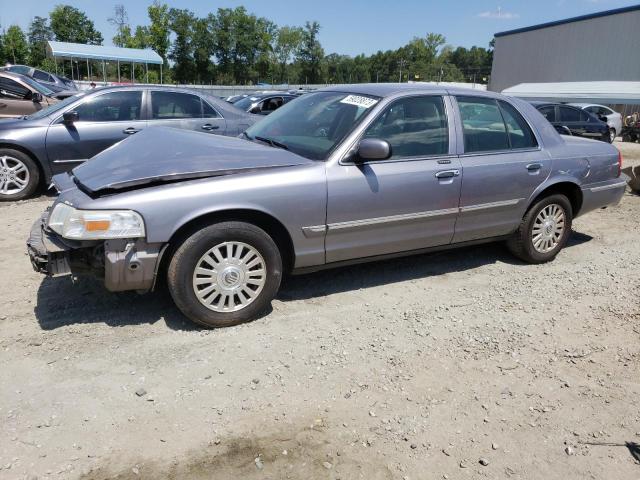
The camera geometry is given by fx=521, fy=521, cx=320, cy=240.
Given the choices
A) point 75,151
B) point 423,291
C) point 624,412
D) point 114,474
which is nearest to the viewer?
point 114,474

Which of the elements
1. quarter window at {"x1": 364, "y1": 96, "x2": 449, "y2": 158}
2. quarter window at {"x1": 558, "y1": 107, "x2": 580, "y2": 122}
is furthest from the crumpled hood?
quarter window at {"x1": 558, "y1": 107, "x2": 580, "y2": 122}

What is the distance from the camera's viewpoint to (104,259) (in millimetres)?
3305

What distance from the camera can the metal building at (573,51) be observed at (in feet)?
133

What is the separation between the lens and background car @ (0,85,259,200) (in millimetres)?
6879

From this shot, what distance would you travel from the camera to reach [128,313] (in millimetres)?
3848

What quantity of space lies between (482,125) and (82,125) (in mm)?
5278

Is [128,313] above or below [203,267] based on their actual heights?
below

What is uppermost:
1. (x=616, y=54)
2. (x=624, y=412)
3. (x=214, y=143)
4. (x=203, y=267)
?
(x=616, y=54)

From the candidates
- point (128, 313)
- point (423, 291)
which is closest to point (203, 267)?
point (128, 313)

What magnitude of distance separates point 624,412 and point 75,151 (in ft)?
22.3

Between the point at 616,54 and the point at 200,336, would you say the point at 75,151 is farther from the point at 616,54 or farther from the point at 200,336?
the point at 616,54

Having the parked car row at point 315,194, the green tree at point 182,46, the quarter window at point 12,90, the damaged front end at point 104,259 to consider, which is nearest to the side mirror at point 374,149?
the parked car row at point 315,194

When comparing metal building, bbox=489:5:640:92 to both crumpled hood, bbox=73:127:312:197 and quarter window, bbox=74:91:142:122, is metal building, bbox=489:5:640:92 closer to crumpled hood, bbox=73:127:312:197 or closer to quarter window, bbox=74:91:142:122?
quarter window, bbox=74:91:142:122

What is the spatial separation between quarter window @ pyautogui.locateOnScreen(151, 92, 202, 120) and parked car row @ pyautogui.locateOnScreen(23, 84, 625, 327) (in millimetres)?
3149
